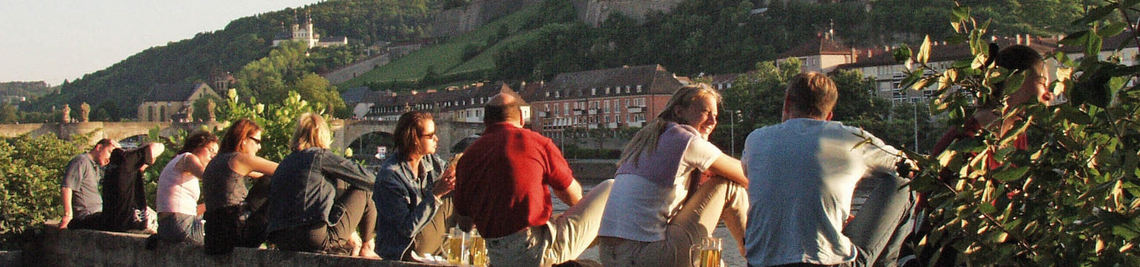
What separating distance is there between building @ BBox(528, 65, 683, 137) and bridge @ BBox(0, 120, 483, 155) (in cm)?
860

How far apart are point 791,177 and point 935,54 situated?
66.3m

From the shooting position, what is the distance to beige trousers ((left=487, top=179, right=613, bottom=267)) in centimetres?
473

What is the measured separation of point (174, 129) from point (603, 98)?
88.9ft

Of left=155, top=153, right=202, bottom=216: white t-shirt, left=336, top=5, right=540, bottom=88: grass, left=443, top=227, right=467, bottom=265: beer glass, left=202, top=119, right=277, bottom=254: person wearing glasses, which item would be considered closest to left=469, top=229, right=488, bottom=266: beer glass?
left=443, top=227, right=467, bottom=265: beer glass

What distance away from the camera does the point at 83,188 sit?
8562mm

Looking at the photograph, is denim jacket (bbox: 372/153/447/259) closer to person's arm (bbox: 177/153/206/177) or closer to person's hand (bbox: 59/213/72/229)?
person's arm (bbox: 177/153/206/177)

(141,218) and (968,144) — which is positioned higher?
(968,144)

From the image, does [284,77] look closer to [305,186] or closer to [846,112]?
[846,112]

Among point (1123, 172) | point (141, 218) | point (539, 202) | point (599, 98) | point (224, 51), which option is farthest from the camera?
point (224, 51)

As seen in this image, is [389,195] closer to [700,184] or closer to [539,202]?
[539,202]

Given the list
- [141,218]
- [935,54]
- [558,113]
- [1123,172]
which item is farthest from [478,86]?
[1123,172]

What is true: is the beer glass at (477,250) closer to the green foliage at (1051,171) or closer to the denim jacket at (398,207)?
the denim jacket at (398,207)

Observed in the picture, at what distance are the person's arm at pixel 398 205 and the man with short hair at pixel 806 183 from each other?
5.79 ft

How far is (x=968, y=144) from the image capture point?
2631mm
